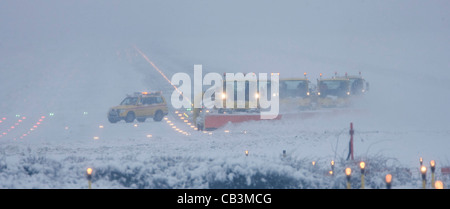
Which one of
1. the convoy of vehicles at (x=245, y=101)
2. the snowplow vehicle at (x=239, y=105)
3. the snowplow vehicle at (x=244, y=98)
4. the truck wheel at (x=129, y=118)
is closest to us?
the snowplow vehicle at (x=239, y=105)

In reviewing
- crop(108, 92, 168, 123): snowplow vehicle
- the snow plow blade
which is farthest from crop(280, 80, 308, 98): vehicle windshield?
the snow plow blade

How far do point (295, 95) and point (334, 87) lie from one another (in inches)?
152

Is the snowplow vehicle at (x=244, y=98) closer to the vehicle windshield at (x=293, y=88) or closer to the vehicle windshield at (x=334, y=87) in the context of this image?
the vehicle windshield at (x=293, y=88)

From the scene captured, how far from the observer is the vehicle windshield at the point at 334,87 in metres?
31.3

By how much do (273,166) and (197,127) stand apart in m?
11.5

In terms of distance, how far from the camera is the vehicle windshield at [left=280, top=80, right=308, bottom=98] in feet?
93.2

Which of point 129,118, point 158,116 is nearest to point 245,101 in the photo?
point 158,116

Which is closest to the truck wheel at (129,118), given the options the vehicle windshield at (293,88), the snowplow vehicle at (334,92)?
the vehicle windshield at (293,88)

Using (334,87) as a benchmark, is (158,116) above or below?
below

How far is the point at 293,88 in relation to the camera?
2867 centimetres

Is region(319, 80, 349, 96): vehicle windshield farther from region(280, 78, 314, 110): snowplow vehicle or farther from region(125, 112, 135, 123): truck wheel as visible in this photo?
region(125, 112, 135, 123): truck wheel

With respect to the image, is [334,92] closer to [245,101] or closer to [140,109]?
Result: [245,101]

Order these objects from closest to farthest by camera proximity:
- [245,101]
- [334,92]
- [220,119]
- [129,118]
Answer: [220,119], [245,101], [129,118], [334,92]
